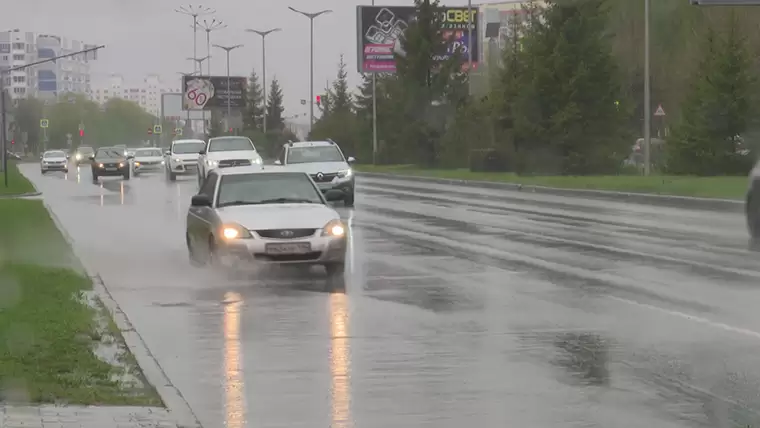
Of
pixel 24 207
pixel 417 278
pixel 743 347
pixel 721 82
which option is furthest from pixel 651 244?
pixel 721 82

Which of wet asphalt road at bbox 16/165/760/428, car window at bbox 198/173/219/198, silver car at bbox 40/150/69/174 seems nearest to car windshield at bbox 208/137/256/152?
wet asphalt road at bbox 16/165/760/428

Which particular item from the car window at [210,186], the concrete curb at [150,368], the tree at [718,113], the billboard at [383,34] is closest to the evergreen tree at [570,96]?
the tree at [718,113]

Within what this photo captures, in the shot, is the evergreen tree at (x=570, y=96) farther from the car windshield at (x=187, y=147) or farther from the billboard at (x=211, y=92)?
the billboard at (x=211, y=92)

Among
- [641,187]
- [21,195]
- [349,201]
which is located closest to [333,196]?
[349,201]

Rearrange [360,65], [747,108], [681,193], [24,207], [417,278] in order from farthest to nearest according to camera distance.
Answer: [360,65] < [747,108] < [681,193] < [24,207] < [417,278]

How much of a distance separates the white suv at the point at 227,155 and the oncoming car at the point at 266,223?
26899 millimetres

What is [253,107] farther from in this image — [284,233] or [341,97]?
[284,233]

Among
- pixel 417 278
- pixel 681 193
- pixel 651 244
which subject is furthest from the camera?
pixel 681 193

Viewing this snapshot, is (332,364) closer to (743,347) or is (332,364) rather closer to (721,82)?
(743,347)

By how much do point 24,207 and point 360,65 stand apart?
45468mm

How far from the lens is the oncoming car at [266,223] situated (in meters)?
16.9

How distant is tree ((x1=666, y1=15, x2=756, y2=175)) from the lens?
48.9 m

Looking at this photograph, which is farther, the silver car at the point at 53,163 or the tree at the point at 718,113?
the silver car at the point at 53,163

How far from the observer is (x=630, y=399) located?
8914 millimetres
